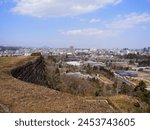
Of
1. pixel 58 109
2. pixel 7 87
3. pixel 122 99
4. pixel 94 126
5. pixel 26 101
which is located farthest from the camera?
pixel 122 99

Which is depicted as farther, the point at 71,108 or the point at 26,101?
the point at 26,101

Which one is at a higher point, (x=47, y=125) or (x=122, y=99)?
(x=47, y=125)

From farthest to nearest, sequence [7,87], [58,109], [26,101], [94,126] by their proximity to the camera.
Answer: [7,87] → [26,101] → [58,109] → [94,126]

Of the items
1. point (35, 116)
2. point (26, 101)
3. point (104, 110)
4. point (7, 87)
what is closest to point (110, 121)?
point (35, 116)

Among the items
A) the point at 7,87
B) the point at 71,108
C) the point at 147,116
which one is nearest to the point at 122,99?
the point at 7,87

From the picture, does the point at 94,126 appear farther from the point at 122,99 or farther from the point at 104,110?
the point at 122,99

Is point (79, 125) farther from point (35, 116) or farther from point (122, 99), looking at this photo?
point (122, 99)

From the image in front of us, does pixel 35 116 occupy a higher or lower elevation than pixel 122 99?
higher

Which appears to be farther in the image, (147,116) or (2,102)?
(2,102)

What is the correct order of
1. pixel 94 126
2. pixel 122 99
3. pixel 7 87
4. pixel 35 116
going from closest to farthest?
pixel 94 126 → pixel 35 116 → pixel 7 87 → pixel 122 99
